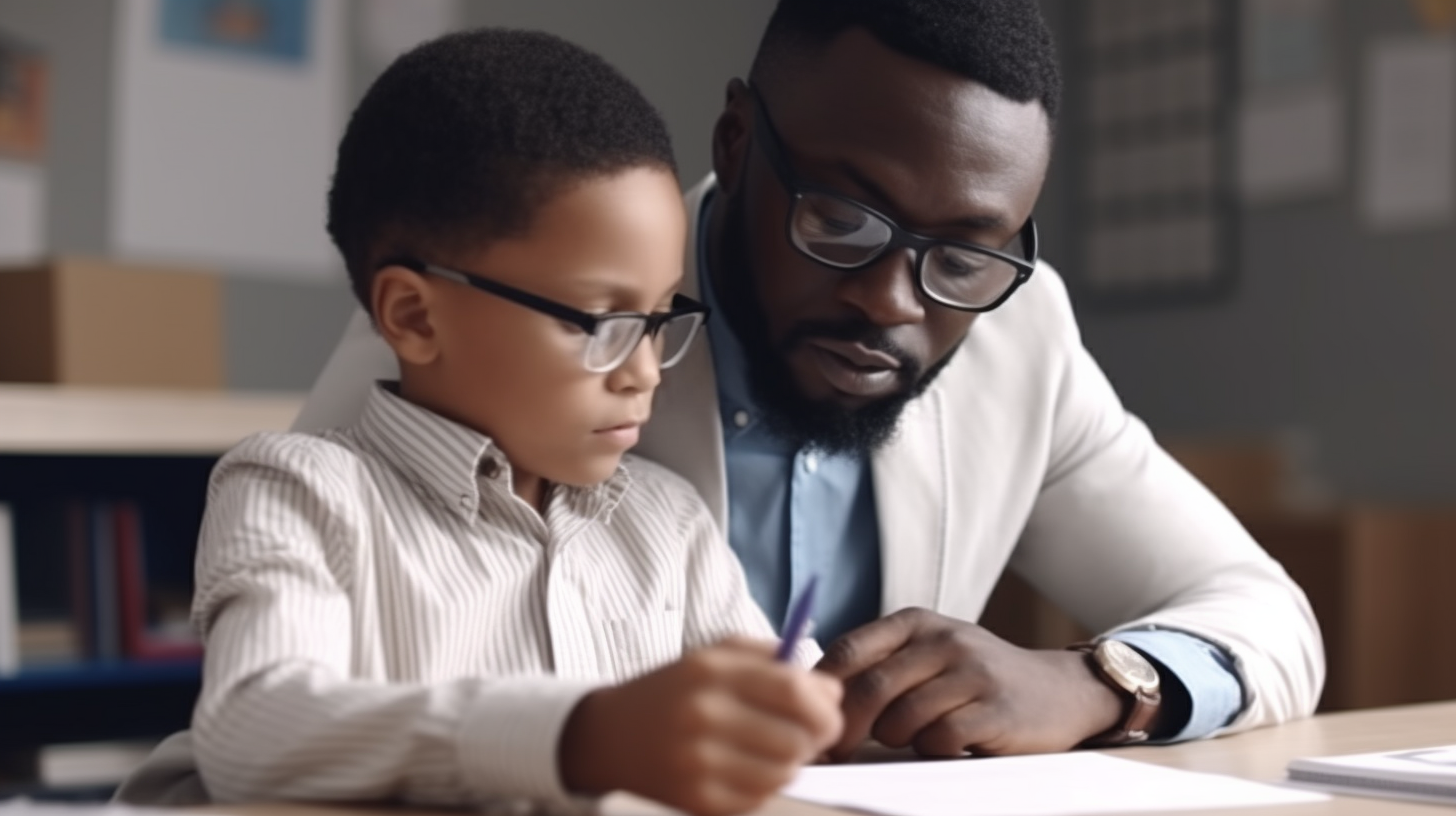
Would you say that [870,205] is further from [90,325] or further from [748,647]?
[90,325]

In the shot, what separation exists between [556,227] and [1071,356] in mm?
678

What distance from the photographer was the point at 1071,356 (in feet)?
5.09

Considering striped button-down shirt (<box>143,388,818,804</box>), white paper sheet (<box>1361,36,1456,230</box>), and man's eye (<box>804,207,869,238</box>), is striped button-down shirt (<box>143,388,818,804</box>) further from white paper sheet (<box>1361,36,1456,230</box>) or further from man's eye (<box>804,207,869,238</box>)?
white paper sheet (<box>1361,36,1456,230</box>)

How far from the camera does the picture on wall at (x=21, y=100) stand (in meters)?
2.91

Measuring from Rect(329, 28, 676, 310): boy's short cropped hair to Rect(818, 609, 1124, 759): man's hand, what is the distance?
1.05 ft

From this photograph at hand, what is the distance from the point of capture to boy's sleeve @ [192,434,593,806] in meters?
0.79

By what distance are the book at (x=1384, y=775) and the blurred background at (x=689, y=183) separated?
1723 mm

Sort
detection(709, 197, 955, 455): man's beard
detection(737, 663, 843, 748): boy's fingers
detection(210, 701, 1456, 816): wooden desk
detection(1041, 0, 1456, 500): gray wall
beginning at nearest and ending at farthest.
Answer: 1. detection(737, 663, 843, 748): boy's fingers
2. detection(210, 701, 1456, 816): wooden desk
3. detection(709, 197, 955, 455): man's beard
4. detection(1041, 0, 1456, 500): gray wall

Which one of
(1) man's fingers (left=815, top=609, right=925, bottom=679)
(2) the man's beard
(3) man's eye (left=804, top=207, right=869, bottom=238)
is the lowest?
(1) man's fingers (left=815, top=609, right=925, bottom=679)

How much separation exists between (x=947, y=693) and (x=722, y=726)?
0.41 meters

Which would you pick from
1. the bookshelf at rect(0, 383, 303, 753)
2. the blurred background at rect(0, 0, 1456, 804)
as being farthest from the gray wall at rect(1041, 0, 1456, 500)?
the bookshelf at rect(0, 383, 303, 753)

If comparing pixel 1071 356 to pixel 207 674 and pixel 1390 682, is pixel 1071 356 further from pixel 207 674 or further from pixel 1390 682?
pixel 1390 682

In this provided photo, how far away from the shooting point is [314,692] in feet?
2.71

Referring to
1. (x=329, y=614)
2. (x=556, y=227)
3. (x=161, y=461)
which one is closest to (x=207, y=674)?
(x=329, y=614)
